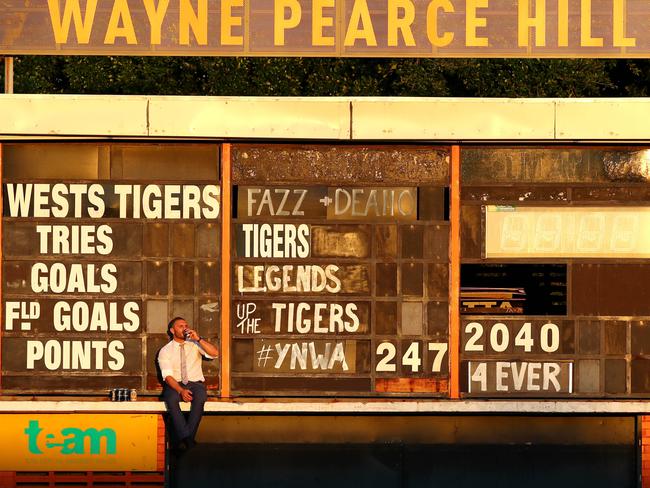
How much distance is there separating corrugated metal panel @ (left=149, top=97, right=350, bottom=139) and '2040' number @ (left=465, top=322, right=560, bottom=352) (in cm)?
284

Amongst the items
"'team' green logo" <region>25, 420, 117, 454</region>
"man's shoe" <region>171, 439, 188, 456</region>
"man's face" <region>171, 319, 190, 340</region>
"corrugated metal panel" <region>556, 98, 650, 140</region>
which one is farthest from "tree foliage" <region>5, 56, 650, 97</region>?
"'team' green logo" <region>25, 420, 117, 454</region>

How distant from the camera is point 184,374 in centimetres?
1625

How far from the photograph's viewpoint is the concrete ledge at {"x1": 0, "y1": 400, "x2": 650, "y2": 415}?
16.2 meters

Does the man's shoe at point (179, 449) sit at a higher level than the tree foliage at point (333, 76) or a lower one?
lower

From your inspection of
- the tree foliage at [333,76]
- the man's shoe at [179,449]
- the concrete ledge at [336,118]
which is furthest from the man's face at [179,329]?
the tree foliage at [333,76]

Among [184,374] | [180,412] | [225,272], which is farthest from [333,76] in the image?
[180,412]

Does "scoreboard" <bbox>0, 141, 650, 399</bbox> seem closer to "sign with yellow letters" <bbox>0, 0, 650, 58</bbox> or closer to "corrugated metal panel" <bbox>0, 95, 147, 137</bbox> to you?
"corrugated metal panel" <bbox>0, 95, 147, 137</bbox>

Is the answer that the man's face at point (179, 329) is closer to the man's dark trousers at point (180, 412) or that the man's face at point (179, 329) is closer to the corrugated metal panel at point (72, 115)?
the man's dark trousers at point (180, 412)

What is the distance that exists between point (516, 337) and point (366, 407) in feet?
6.51

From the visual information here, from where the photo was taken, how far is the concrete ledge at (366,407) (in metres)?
16.2

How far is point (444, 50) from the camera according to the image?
16719mm

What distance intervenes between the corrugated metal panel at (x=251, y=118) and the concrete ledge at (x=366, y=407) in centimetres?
316

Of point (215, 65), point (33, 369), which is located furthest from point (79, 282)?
point (215, 65)

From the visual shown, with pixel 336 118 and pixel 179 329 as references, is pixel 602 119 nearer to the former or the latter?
pixel 336 118
